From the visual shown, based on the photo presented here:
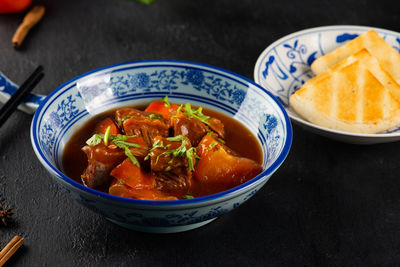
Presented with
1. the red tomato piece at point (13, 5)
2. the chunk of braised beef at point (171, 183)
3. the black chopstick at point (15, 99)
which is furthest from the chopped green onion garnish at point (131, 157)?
the red tomato piece at point (13, 5)

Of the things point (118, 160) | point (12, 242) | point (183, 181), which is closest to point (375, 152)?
point (183, 181)

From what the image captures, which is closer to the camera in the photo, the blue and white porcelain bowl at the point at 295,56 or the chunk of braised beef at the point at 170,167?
the chunk of braised beef at the point at 170,167

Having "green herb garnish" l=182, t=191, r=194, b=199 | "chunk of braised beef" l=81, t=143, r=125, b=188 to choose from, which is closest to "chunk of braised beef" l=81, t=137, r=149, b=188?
"chunk of braised beef" l=81, t=143, r=125, b=188

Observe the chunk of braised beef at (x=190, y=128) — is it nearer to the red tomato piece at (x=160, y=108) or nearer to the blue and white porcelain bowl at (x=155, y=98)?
the red tomato piece at (x=160, y=108)

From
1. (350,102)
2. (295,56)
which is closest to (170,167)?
(350,102)

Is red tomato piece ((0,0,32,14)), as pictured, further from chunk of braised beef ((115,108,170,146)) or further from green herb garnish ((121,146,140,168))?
green herb garnish ((121,146,140,168))
